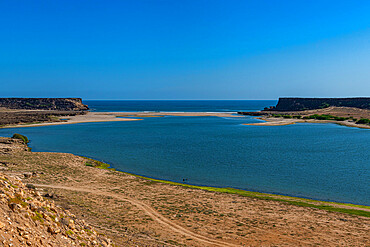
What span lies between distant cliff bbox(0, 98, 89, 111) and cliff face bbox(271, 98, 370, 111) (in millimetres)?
123936

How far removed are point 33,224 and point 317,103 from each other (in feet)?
582

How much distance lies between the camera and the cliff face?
5906 inches

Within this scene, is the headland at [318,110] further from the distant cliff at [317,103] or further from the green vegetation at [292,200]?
the green vegetation at [292,200]

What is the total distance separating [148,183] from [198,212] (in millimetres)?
8008

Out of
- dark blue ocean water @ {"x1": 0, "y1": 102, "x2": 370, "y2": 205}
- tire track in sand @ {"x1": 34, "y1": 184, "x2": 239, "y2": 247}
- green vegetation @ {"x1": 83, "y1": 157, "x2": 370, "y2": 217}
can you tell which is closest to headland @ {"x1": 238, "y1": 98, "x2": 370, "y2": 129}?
dark blue ocean water @ {"x1": 0, "y1": 102, "x2": 370, "y2": 205}

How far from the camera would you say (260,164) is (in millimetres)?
34531

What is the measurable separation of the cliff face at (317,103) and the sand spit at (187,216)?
148m

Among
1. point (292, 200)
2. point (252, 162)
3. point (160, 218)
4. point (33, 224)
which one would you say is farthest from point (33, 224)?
point (252, 162)

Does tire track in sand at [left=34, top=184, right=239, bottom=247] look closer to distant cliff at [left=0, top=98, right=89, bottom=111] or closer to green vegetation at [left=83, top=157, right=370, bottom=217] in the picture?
green vegetation at [left=83, top=157, right=370, bottom=217]

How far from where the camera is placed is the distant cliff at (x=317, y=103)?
150 m

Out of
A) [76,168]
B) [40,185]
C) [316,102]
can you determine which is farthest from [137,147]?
[316,102]

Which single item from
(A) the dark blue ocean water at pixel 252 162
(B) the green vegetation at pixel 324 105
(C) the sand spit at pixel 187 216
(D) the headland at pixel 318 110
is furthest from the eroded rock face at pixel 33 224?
(B) the green vegetation at pixel 324 105

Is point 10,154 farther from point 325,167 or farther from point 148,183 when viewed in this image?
point 325,167

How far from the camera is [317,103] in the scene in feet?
547
